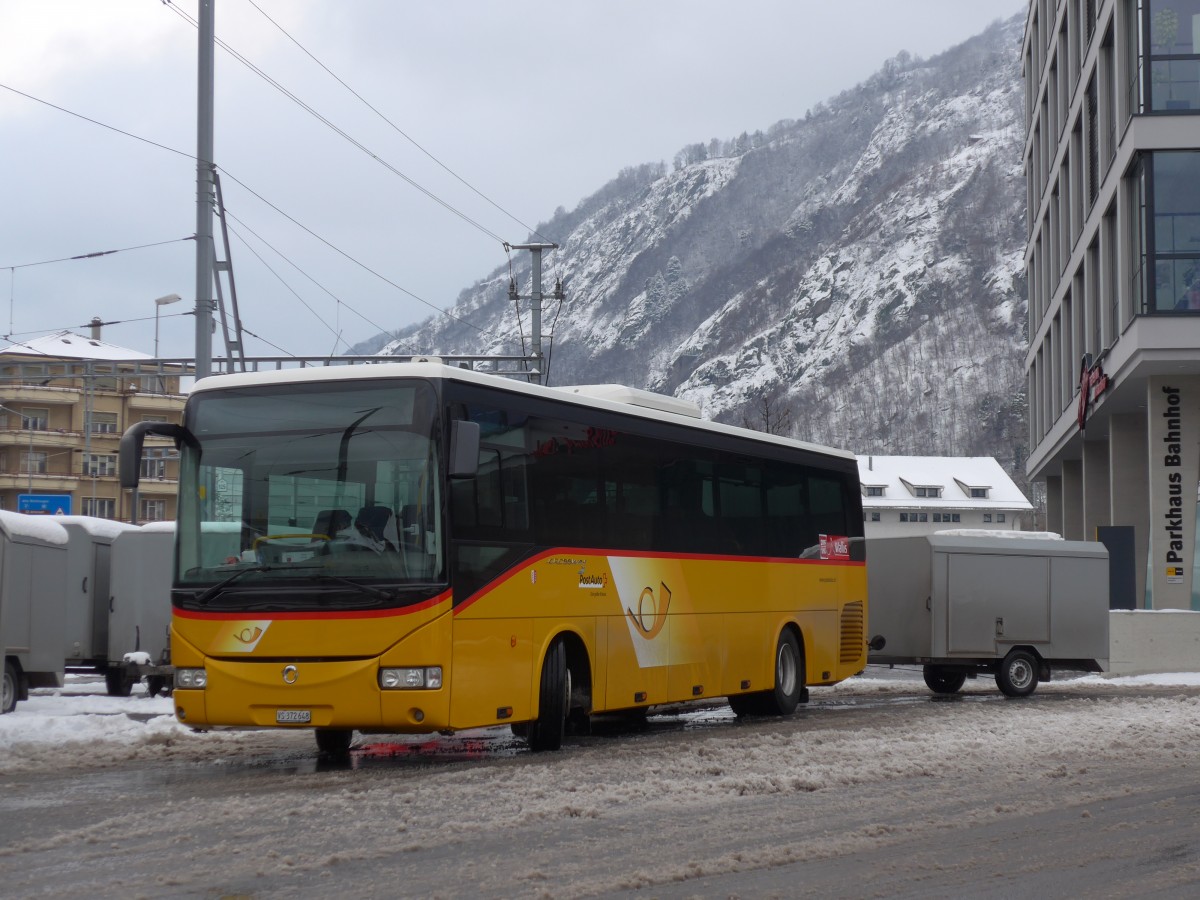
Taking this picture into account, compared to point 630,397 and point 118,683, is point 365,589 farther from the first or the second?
point 118,683

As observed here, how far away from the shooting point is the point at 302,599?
39.7 ft

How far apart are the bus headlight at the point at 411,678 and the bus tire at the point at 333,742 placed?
2.31 m

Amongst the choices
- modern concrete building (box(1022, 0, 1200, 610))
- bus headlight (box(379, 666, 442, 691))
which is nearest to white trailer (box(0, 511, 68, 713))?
bus headlight (box(379, 666, 442, 691))

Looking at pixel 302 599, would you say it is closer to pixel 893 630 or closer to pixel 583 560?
pixel 583 560

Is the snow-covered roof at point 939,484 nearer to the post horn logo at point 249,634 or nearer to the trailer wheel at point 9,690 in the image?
the trailer wheel at point 9,690

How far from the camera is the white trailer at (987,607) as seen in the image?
23328 mm

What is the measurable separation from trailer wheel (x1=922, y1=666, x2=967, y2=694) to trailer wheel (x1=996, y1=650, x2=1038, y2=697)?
89 cm

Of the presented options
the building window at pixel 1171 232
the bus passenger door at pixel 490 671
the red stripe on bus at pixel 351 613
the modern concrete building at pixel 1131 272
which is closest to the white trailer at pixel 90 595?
the red stripe on bus at pixel 351 613

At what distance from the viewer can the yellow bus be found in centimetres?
1208

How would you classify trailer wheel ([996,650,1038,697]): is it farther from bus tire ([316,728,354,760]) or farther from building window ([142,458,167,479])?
building window ([142,458,167,479])

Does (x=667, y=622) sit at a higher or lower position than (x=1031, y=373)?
lower

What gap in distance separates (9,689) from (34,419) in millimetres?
84004

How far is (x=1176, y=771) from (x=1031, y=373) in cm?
4805

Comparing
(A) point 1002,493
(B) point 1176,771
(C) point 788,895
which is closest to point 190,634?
(C) point 788,895
